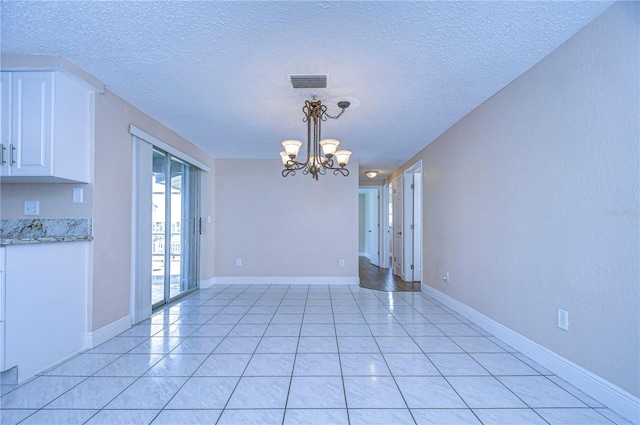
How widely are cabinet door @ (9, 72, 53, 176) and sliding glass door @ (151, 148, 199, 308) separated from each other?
1353mm

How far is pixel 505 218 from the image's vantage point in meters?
2.57

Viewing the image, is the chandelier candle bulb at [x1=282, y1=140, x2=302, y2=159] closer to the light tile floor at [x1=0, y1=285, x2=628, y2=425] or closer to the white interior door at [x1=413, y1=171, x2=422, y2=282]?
the light tile floor at [x1=0, y1=285, x2=628, y2=425]

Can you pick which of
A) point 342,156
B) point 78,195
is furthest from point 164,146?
point 342,156

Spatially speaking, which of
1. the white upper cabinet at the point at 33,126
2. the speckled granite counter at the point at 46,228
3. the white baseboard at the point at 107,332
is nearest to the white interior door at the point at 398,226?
the white baseboard at the point at 107,332

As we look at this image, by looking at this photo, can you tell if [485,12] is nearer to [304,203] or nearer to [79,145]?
[79,145]

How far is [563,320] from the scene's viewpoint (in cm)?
194

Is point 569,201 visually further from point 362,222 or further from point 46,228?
point 362,222

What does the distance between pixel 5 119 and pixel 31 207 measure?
0.71m

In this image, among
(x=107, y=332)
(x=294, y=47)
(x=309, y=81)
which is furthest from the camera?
(x=107, y=332)

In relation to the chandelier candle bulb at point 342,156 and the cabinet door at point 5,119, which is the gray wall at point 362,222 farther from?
the cabinet door at point 5,119

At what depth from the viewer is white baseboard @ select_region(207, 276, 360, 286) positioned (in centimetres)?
523

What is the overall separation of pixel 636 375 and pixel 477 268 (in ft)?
5.06

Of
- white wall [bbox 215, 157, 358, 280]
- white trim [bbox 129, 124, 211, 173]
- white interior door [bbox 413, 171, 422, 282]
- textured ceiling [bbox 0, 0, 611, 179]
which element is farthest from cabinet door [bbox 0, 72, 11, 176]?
white interior door [bbox 413, 171, 422, 282]

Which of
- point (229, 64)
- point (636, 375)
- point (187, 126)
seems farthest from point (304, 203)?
point (636, 375)
